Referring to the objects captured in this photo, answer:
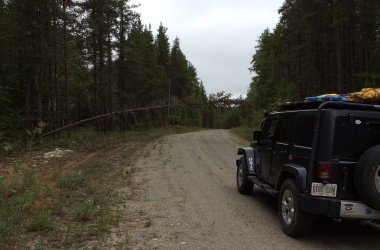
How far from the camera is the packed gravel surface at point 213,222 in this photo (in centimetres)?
478

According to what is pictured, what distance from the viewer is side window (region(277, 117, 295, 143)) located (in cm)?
574

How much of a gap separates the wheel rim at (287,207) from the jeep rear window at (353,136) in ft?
3.55

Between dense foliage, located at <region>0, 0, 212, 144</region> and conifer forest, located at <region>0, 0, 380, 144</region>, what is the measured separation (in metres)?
0.08

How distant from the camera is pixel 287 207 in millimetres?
5219

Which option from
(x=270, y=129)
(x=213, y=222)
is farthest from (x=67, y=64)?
(x=213, y=222)

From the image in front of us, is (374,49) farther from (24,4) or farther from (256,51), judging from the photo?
(256,51)

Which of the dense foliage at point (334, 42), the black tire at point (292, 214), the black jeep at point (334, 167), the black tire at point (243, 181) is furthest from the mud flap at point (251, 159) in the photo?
the dense foliage at point (334, 42)

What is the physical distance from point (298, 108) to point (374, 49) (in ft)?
72.6

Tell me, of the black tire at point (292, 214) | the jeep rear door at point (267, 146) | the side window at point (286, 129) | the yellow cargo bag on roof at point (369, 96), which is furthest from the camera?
the jeep rear door at point (267, 146)

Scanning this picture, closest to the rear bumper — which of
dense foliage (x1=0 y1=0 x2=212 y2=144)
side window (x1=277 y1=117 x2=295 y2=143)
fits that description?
side window (x1=277 y1=117 x2=295 y2=143)

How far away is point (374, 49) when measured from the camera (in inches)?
923

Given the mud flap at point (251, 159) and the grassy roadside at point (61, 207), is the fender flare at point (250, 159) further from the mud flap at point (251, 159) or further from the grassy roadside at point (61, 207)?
the grassy roadside at point (61, 207)

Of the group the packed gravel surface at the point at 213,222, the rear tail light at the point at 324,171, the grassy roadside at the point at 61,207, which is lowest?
the packed gravel surface at the point at 213,222

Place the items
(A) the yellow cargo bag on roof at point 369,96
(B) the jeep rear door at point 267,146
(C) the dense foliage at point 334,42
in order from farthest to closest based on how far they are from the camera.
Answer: (C) the dense foliage at point 334,42
(B) the jeep rear door at point 267,146
(A) the yellow cargo bag on roof at point 369,96
